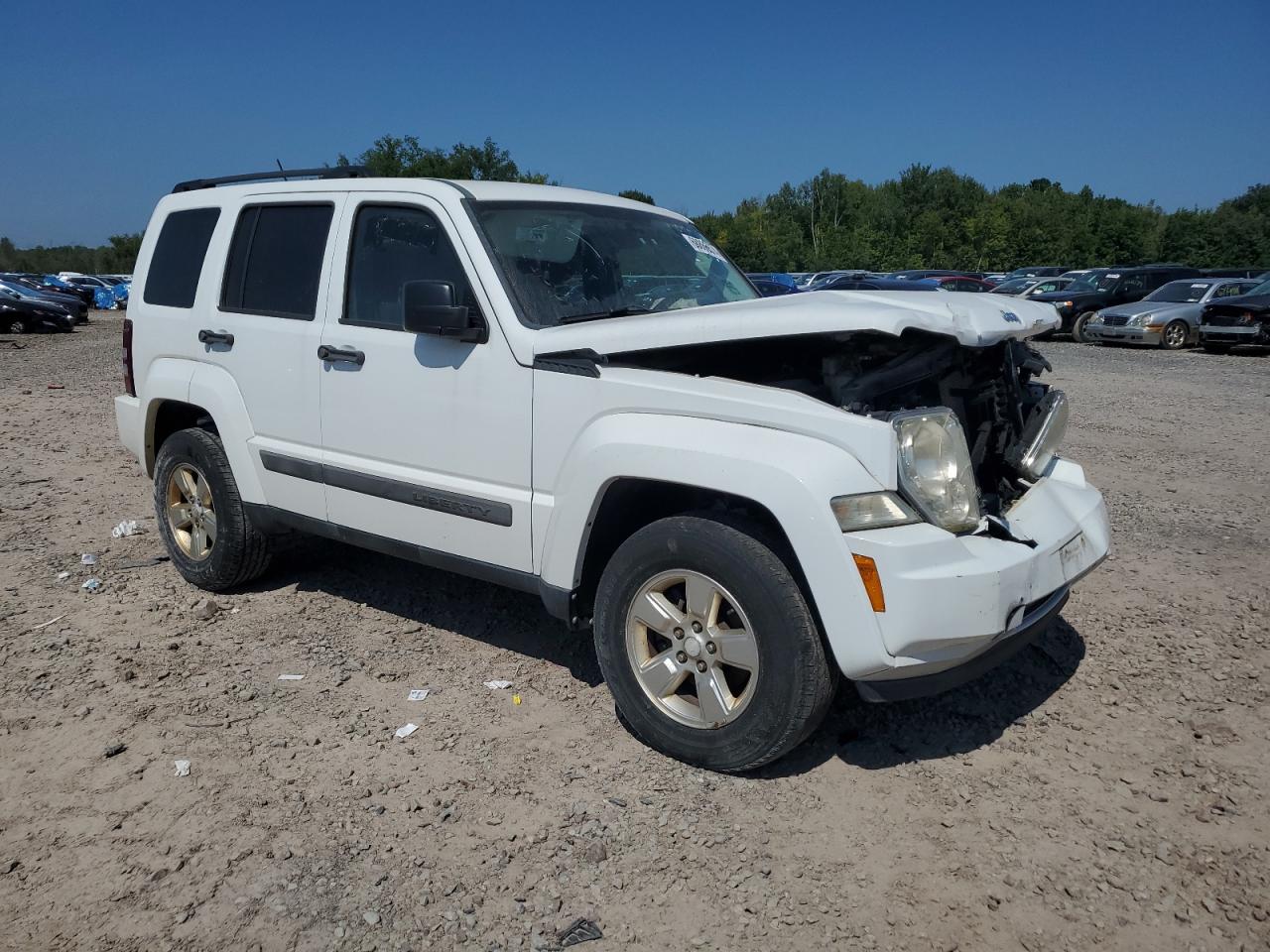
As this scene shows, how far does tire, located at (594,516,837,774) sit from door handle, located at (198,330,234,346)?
7.92 ft

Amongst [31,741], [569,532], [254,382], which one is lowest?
[31,741]

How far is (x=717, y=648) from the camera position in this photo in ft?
10.6

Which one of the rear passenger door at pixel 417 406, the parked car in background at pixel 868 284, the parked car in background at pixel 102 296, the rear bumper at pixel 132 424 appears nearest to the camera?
the rear passenger door at pixel 417 406

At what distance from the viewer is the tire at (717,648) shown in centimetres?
303

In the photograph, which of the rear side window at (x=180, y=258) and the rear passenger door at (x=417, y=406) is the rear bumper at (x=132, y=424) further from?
the rear passenger door at (x=417, y=406)

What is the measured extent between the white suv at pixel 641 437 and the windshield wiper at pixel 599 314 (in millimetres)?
18

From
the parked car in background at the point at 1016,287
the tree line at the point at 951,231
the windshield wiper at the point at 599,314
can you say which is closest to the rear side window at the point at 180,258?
the windshield wiper at the point at 599,314

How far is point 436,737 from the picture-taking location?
3.67 m

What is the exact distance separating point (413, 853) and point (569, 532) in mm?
1174

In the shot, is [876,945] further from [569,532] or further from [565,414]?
[565,414]

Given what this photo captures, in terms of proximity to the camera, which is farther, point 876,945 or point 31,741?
point 31,741

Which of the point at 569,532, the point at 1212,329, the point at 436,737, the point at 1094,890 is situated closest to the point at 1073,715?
the point at 1094,890

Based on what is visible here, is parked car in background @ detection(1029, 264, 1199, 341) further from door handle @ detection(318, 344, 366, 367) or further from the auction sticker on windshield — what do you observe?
door handle @ detection(318, 344, 366, 367)

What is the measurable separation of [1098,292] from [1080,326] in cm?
145
